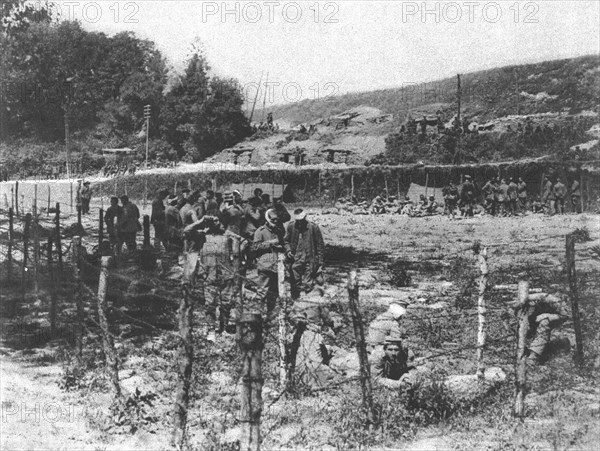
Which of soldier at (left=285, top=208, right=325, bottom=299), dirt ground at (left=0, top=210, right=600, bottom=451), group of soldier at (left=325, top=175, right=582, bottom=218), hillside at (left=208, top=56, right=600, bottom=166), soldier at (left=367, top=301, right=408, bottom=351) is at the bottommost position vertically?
dirt ground at (left=0, top=210, right=600, bottom=451)

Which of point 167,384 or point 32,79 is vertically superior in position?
point 32,79

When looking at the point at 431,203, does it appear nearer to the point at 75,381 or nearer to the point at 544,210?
the point at 544,210

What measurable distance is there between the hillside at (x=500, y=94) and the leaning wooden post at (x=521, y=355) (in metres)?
32.9

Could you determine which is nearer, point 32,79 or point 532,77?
point 32,79

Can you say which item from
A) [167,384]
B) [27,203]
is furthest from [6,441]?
[27,203]

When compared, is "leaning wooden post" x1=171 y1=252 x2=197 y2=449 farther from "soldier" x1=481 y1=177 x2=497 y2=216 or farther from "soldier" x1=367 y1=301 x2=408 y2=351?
"soldier" x1=481 y1=177 x2=497 y2=216

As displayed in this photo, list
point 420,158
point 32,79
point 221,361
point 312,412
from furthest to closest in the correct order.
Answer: point 420,158
point 32,79
point 221,361
point 312,412

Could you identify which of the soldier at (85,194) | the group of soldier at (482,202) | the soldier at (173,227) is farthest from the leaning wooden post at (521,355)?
the group of soldier at (482,202)

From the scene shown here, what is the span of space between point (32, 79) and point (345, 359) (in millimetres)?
14837

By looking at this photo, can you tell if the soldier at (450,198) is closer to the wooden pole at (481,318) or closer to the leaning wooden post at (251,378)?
the wooden pole at (481,318)

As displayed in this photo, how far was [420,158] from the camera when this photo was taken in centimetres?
3853

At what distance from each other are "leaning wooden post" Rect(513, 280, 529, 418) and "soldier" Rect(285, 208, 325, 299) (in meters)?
3.48

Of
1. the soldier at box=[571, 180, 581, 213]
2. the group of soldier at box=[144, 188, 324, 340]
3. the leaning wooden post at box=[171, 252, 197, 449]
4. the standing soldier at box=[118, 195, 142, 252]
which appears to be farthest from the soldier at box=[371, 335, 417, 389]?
the soldier at box=[571, 180, 581, 213]

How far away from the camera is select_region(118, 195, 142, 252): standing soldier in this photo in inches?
512
